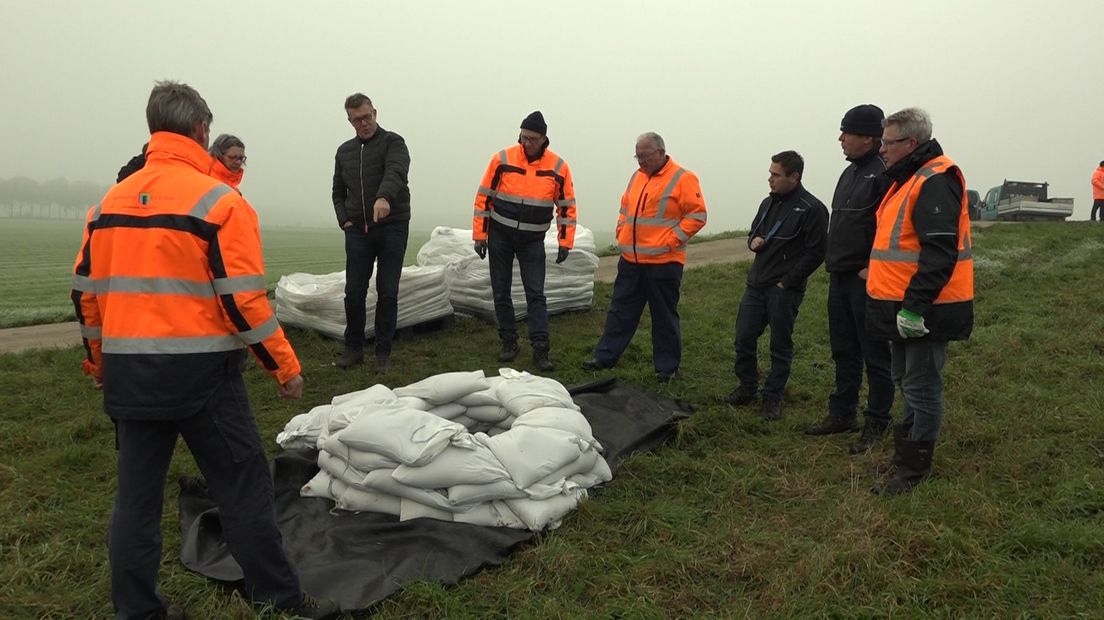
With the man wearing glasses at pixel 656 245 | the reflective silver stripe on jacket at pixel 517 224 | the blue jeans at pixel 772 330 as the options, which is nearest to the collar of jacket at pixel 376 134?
the reflective silver stripe on jacket at pixel 517 224

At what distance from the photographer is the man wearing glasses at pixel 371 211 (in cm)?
546

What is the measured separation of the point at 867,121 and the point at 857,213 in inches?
20.0

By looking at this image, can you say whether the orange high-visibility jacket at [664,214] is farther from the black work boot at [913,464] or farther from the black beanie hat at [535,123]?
the black work boot at [913,464]

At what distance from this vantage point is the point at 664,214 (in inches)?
214

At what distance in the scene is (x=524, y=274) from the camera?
5992mm

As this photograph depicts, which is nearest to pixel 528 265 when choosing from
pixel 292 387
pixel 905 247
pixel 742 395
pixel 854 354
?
pixel 742 395

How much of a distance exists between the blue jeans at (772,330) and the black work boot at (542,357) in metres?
1.51

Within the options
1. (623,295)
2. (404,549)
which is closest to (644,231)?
(623,295)

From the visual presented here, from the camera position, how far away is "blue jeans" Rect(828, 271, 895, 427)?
4141mm

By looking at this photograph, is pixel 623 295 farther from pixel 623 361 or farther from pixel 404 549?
pixel 404 549

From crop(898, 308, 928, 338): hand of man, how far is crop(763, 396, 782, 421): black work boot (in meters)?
1.54

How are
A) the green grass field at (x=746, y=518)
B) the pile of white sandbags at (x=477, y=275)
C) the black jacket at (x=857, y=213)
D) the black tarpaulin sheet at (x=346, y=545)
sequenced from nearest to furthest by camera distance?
1. the green grass field at (x=746, y=518)
2. the black tarpaulin sheet at (x=346, y=545)
3. the black jacket at (x=857, y=213)
4. the pile of white sandbags at (x=477, y=275)

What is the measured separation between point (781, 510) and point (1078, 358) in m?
3.89

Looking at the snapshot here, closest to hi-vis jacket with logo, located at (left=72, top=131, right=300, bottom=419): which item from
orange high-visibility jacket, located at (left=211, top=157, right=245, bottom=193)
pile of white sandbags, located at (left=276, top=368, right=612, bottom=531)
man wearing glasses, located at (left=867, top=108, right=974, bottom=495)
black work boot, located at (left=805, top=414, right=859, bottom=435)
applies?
pile of white sandbags, located at (left=276, top=368, right=612, bottom=531)
